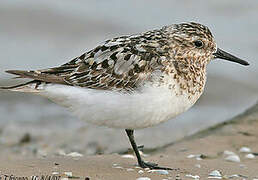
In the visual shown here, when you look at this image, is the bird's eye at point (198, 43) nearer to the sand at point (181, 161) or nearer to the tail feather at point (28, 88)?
the sand at point (181, 161)

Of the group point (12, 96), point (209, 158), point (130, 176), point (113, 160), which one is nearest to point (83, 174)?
point (130, 176)

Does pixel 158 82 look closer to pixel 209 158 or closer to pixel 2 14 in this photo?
pixel 209 158

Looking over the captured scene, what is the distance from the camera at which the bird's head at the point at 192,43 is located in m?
5.89

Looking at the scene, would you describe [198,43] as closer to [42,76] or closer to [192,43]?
[192,43]

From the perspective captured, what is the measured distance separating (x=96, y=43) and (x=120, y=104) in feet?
28.7

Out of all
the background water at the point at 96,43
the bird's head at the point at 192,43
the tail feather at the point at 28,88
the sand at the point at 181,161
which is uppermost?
the background water at the point at 96,43

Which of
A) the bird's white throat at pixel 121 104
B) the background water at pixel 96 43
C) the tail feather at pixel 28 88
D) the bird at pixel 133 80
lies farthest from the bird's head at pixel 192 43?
the background water at pixel 96 43

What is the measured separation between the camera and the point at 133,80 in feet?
18.2

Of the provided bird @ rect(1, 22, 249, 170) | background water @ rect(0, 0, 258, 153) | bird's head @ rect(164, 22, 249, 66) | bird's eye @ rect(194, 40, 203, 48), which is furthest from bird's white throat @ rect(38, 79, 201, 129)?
background water @ rect(0, 0, 258, 153)

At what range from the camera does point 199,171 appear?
5.99 m

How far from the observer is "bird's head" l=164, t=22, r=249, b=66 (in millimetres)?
5895

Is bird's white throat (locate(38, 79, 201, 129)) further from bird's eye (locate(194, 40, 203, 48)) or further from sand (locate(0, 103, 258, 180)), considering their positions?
bird's eye (locate(194, 40, 203, 48))

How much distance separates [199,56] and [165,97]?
822 millimetres

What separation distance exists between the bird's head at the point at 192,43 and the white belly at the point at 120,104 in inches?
19.6
